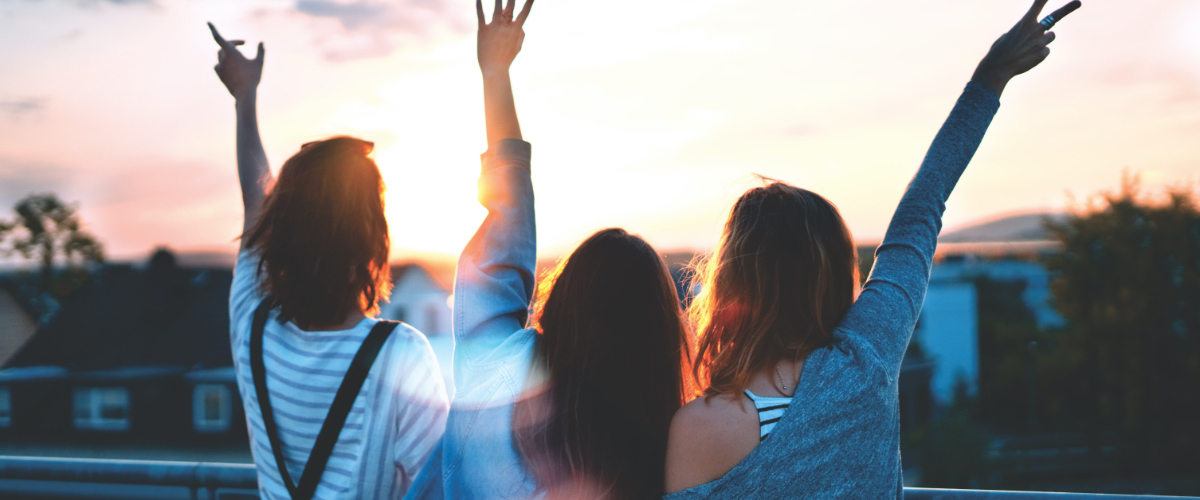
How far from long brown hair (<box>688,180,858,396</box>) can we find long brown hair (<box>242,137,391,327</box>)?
0.73 metres

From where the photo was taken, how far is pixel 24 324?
50.8ft

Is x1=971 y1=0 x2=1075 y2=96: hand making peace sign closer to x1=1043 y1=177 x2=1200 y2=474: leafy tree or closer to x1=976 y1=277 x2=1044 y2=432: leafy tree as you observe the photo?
x1=1043 y1=177 x2=1200 y2=474: leafy tree

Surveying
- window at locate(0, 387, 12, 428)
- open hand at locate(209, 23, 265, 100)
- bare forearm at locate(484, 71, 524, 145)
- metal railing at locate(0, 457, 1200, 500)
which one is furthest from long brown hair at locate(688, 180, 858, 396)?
window at locate(0, 387, 12, 428)

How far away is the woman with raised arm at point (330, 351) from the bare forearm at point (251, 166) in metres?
0.26

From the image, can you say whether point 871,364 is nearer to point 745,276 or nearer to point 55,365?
point 745,276

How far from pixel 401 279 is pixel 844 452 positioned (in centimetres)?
2007

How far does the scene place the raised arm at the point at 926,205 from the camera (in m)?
1.26

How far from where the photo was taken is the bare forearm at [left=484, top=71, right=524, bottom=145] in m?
1.46

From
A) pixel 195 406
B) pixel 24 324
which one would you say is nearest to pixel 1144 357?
pixel 195 406

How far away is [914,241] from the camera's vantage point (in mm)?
1365

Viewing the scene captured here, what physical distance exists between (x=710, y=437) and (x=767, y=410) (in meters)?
0.10

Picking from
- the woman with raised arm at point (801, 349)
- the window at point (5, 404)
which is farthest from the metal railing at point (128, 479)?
the window at point (5, 404)

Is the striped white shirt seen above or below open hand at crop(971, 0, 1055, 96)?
below

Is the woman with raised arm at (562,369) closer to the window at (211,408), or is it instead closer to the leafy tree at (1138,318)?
the window at (211,408)
